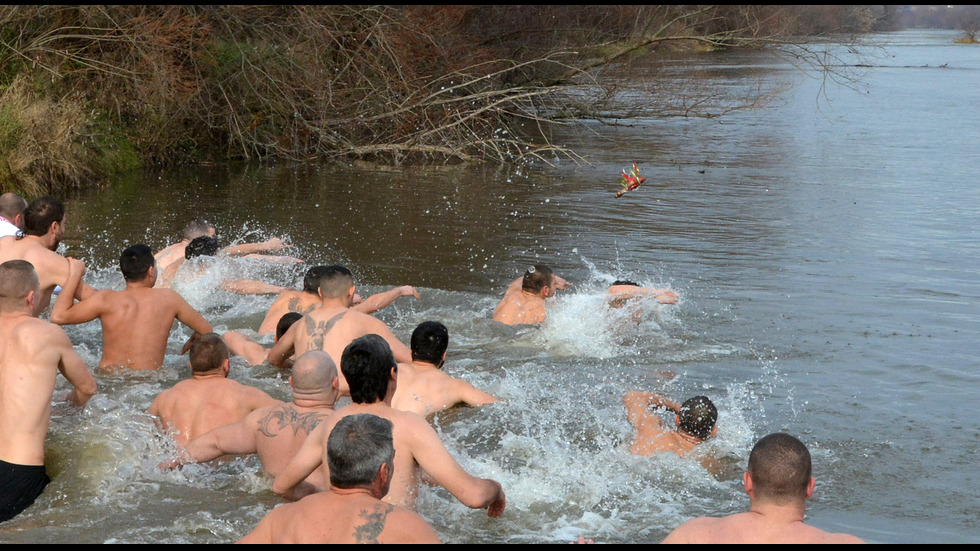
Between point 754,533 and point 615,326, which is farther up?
point 754,533

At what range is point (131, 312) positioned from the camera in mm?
7438

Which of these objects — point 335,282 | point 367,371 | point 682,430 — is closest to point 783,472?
point 367,371

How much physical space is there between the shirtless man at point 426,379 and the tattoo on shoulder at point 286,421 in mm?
1279

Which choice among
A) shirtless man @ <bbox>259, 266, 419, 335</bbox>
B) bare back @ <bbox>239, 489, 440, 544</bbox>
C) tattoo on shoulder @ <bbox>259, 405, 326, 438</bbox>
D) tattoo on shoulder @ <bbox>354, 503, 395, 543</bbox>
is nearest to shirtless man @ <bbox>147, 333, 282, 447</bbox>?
tattoo on shoulder @ <bbox>259, 405, 326, 438</bbox>

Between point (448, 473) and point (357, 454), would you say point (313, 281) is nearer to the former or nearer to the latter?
point (448, 473)

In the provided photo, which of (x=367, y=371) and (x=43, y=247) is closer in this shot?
(x=367, y=371)

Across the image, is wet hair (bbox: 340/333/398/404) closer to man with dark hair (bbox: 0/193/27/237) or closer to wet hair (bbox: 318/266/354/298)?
wet hair (bbox: 318/266/354/298)

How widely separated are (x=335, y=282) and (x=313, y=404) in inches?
76.4

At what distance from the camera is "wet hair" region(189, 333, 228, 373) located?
6077mm

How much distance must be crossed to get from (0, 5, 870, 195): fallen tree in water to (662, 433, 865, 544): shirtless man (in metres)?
14.4

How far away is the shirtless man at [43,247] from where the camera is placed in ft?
24.9

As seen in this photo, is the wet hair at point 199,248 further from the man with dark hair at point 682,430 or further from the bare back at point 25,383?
the man with dark hair at point 682,430

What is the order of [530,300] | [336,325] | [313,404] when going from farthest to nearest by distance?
[530,300]
[336,325]
[313,404]

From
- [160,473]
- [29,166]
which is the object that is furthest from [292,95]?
[160,473]
